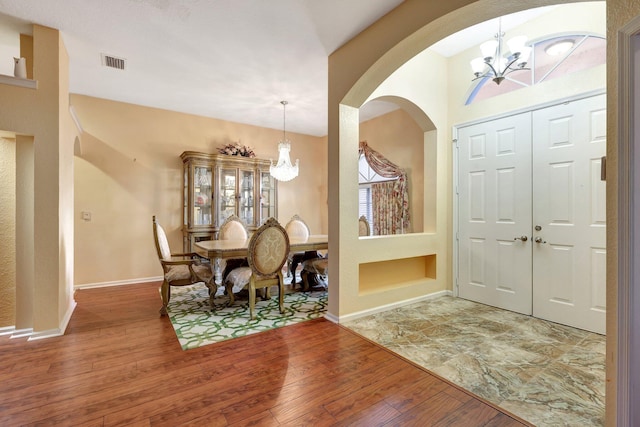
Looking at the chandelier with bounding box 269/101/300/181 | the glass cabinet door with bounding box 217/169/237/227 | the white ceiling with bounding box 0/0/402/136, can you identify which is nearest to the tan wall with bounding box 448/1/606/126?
the white ceiling with bounding box 0/0/402/136

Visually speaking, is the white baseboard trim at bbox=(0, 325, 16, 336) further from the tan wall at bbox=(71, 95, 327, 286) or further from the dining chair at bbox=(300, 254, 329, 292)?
the dining chair at bbox=(300, 254, 329, 292)

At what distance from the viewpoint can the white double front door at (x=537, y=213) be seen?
273 centimetres

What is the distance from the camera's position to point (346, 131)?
3029 millimetres

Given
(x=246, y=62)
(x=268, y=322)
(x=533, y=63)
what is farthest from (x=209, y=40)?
(x=533, y=63)

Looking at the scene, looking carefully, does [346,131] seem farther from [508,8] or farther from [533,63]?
[533,63]

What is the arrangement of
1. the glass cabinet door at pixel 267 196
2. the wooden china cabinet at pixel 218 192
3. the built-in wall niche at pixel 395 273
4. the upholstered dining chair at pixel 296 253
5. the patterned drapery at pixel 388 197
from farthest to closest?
the glass cabinet door at pixel 267 196 < the wooden china cabinet at pixel 218 192 < the patterned drapery at pixel 388 197 < the upholstered dining chair at pixel 296 253 < the built-in wall niche at pixel 395 273

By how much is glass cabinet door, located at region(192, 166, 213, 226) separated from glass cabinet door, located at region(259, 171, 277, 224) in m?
0.95

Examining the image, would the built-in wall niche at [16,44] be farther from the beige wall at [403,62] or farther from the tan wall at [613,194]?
the tan wall at [613,194]

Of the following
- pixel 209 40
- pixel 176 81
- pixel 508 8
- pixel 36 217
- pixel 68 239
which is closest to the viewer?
pixel 508 8

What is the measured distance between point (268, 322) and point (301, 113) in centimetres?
367

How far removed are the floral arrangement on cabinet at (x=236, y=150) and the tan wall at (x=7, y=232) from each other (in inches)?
112

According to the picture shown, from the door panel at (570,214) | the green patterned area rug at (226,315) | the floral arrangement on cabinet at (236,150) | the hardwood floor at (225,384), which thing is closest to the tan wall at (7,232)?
the hardwood floor at (225,384)

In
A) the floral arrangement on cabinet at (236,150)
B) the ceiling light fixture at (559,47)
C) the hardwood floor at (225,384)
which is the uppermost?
the ceiling light fixture at (559,47)

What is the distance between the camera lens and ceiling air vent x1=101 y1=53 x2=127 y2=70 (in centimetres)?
323
